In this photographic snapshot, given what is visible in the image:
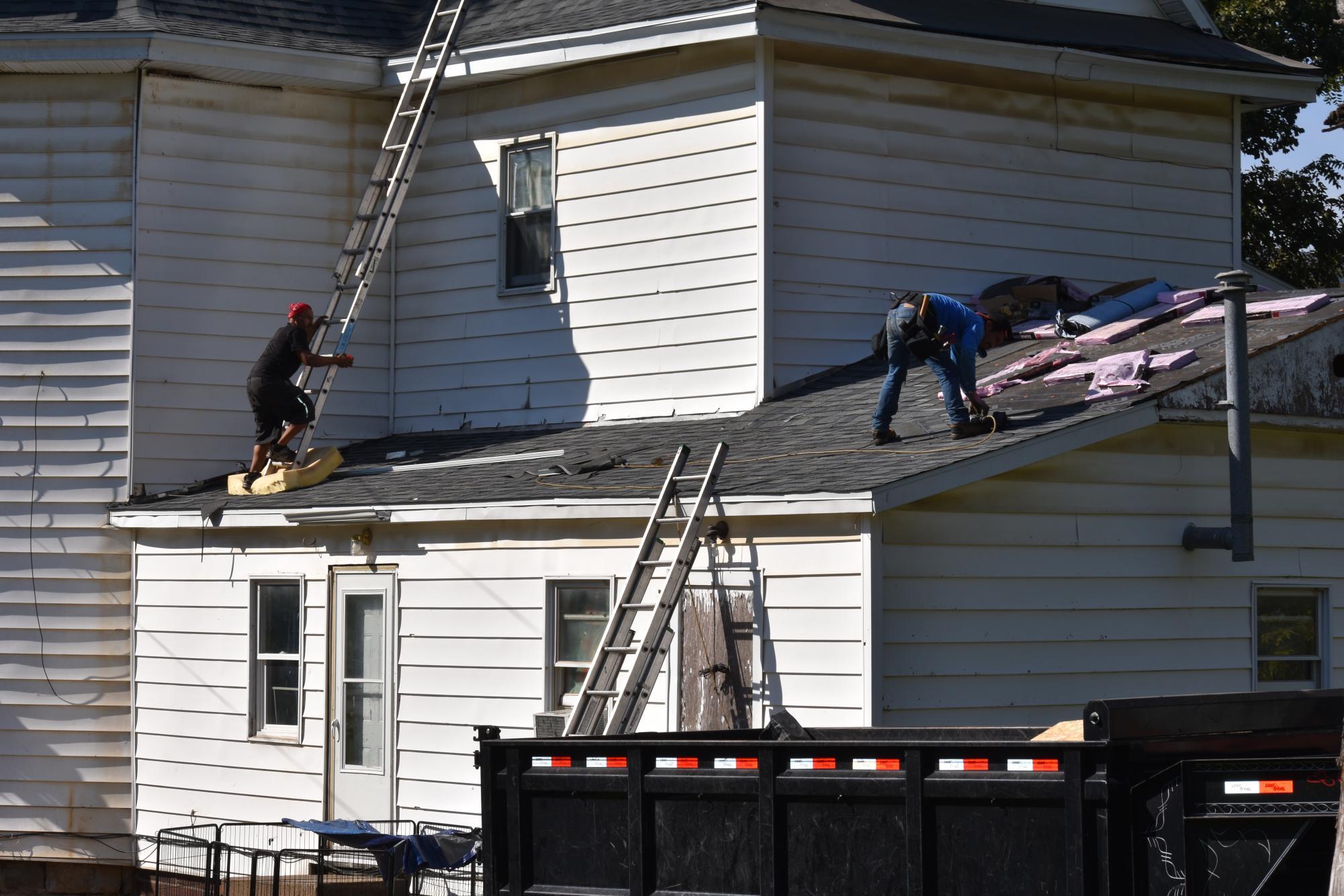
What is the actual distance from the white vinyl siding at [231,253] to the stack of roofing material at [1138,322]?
6797 mm

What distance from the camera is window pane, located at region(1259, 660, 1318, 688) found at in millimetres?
13172

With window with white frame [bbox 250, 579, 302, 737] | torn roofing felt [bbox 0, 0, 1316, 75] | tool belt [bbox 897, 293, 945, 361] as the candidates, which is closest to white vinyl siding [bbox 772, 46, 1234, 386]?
torn roofing felt [bbox 0, 0, 1316, 75]

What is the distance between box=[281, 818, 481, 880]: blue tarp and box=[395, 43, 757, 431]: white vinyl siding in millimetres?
4583

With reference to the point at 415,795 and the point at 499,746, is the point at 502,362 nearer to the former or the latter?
the point at 415,795

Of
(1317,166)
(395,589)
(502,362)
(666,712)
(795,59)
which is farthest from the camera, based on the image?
(1317,166)

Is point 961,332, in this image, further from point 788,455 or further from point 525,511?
point 525,511

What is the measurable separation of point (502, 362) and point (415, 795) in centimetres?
430

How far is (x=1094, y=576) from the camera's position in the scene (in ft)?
39.4

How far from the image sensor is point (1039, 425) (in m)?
11.4

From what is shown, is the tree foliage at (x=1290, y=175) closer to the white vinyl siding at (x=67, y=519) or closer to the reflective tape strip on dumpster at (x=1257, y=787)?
the white vinyl siding at (x=67, y=519)

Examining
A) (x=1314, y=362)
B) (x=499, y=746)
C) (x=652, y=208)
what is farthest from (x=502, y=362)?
(x=499, y=746)

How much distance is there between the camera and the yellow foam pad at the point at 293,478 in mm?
14766

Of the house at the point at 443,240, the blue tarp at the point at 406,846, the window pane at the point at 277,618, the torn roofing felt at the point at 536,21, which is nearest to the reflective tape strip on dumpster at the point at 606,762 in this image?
the blue tarp at the point at 406,846

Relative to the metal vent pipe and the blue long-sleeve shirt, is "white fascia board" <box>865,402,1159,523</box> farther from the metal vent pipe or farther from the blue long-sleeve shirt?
the blue long-sleeve shirt
